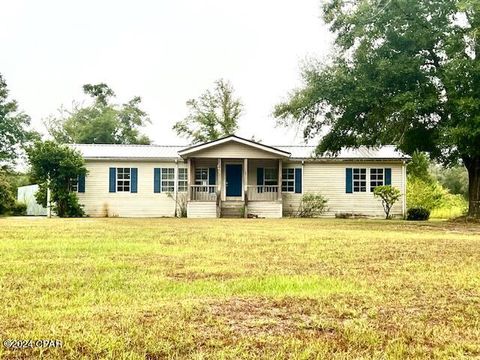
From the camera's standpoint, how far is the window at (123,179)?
80.5 ft

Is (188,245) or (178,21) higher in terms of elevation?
(178,21)

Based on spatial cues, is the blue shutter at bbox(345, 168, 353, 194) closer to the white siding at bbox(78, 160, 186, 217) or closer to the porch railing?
the porch railing

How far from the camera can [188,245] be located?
918cm

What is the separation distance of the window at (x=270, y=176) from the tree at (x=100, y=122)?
2229 cm

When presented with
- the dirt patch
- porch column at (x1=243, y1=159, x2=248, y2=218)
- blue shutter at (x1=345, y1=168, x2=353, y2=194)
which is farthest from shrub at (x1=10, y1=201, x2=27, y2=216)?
the dirt patch

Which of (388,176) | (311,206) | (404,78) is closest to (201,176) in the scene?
(311,206)

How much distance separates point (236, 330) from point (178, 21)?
19.4m

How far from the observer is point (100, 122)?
43.4 m

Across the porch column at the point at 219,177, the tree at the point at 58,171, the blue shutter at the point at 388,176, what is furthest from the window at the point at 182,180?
the blue shutter at the point at 388,176

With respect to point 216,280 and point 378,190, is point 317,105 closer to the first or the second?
point 378,190

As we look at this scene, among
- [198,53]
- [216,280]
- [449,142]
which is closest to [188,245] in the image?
[216,280]

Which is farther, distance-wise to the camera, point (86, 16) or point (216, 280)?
point (86, 16)

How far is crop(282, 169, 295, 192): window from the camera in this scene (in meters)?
25.2

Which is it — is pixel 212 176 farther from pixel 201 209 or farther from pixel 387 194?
pixel 387 194
